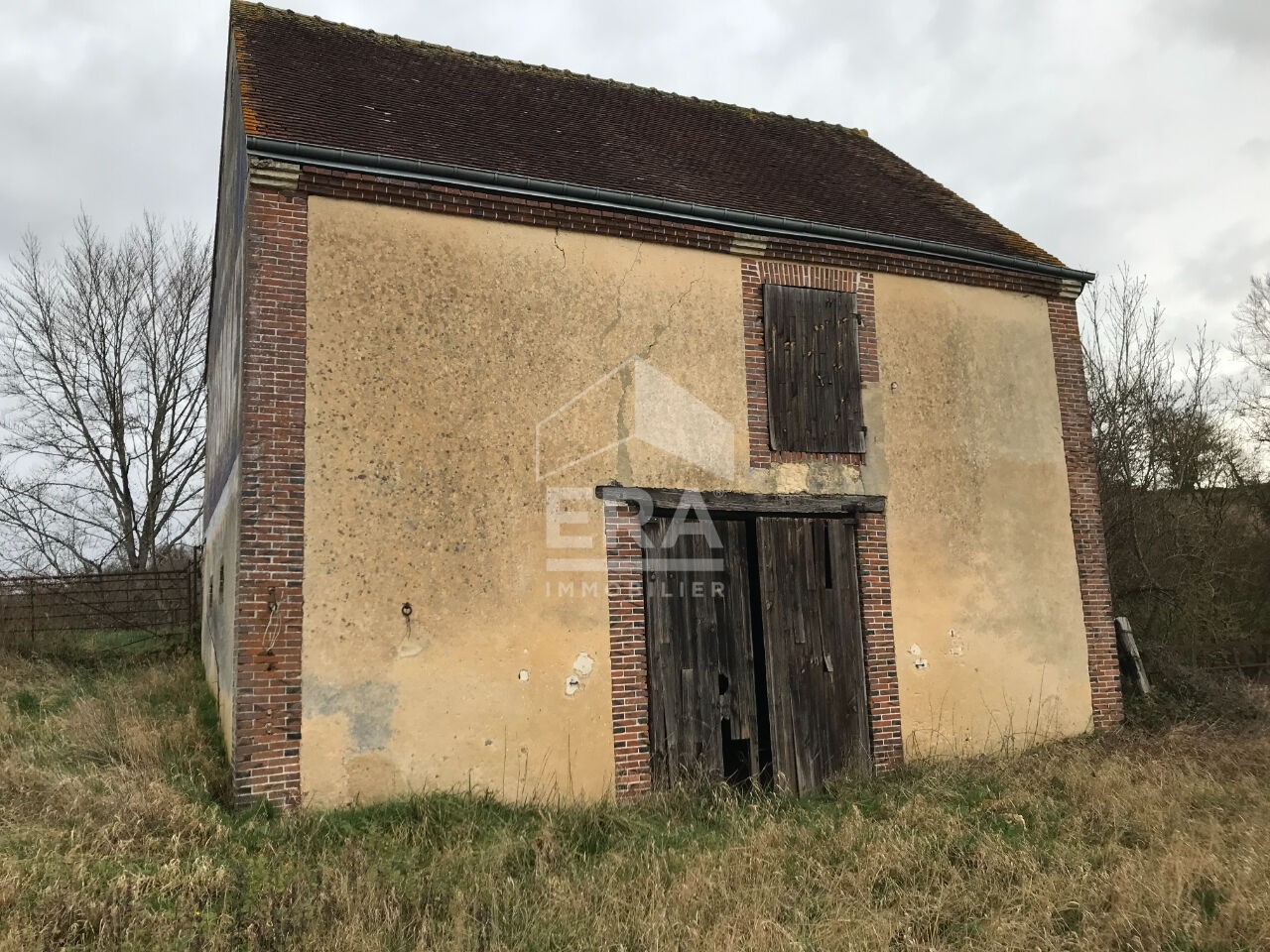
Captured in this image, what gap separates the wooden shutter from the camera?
8.19m

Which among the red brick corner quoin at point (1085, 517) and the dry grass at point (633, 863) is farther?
the red brick corner quoin at point (1085, 517)

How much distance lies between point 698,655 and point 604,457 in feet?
6.36

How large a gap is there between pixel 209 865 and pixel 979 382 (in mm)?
8145

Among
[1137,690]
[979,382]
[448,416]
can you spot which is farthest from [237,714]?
[1137,690]

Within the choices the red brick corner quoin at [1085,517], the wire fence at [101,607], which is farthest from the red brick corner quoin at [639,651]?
the wire fence at [101,607]

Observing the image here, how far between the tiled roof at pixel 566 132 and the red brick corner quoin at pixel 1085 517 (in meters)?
1.05

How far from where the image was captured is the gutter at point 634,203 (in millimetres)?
6641

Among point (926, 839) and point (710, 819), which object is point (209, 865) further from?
point (926, 839)

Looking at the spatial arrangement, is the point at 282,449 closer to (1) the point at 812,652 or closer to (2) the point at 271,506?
(2) the point at 271,506

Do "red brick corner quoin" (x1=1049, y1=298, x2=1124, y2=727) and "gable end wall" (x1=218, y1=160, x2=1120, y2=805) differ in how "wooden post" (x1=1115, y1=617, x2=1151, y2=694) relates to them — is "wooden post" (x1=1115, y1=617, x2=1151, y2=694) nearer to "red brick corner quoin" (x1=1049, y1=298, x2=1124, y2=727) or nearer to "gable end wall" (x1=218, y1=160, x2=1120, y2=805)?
"red brick corner quoin" (x1=1049, y1=298, x2=1124, y2=727)

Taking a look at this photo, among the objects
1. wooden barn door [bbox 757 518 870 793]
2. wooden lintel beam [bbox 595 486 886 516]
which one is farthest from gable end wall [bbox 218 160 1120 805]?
wooden lintel beam [bbox 595 486 886 516]

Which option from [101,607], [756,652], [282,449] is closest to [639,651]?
[756,652]

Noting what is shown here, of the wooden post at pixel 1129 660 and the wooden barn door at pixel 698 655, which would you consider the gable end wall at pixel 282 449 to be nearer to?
the wooden barn door at pixel 698 655

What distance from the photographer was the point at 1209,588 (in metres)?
14.8
